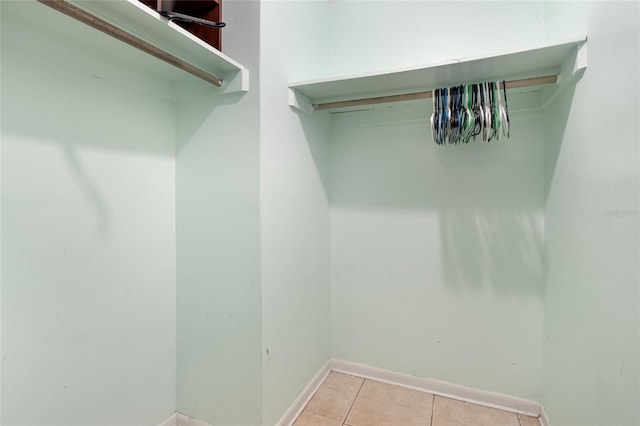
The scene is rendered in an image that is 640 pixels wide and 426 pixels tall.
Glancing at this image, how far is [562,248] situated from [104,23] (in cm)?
204

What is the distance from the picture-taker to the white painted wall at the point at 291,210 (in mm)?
1444

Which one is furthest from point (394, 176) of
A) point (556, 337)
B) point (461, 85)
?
point (556, 337)

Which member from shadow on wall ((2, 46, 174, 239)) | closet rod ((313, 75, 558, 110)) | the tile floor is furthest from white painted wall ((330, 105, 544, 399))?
shadow on wall ((2, 46, 174, 239))

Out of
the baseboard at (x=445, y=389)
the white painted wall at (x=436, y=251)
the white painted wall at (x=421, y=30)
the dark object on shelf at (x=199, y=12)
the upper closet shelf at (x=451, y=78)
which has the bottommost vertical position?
the baseboard at (x=445, y=389)

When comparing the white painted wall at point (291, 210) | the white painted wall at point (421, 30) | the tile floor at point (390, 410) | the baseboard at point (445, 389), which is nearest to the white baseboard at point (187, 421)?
the white painted wall at point (291, 210)

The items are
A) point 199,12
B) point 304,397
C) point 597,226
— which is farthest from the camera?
point 304,397

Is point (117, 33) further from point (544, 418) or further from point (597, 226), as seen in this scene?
point (544, 418)

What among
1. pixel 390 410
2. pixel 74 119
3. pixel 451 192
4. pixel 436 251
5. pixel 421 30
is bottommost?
pixel 390 410

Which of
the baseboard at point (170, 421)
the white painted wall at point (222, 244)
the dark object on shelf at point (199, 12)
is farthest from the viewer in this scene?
the baseboard at point (170, 421)

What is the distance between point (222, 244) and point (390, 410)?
1.38m

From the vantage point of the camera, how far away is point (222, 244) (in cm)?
149

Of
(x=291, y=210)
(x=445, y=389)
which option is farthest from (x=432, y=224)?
(x=445, y=389)

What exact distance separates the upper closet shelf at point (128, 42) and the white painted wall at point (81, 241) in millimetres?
30

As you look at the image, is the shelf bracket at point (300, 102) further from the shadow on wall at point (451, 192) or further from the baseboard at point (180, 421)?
the baseboard at point (180, 421)
